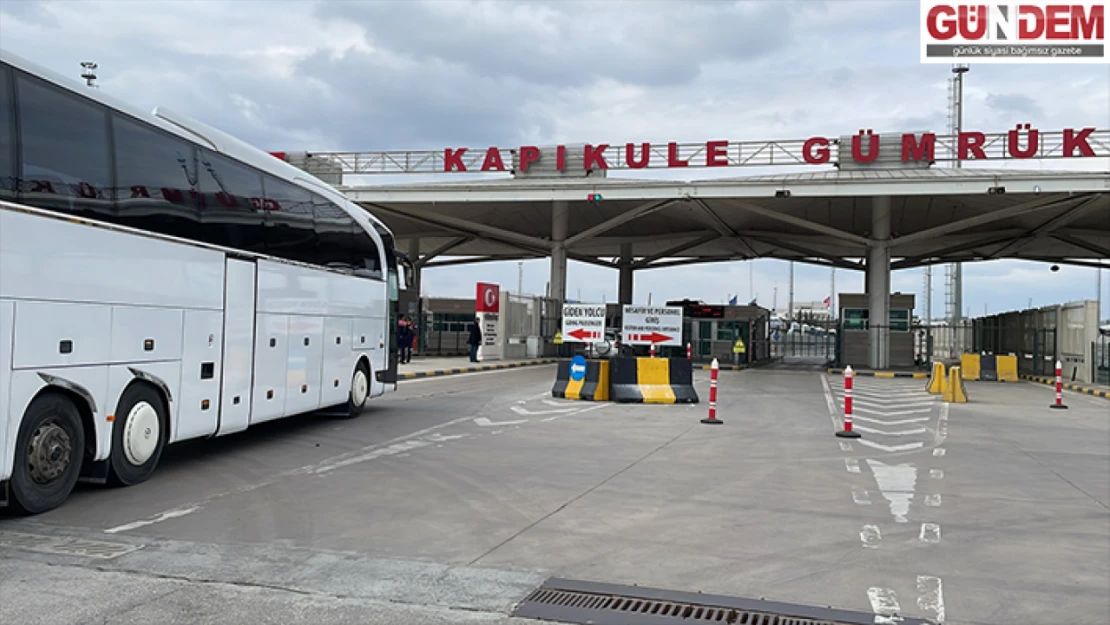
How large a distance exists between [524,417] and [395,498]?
7349 mm

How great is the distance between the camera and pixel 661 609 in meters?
5.10

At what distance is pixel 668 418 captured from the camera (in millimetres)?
15641

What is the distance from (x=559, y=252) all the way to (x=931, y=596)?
35.2m

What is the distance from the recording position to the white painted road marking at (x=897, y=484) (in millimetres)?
8070

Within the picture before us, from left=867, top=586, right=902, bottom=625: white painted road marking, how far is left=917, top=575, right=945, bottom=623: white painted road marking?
0.51 feet

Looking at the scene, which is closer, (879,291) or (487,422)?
(487,422)

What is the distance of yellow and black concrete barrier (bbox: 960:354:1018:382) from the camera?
30391 mm

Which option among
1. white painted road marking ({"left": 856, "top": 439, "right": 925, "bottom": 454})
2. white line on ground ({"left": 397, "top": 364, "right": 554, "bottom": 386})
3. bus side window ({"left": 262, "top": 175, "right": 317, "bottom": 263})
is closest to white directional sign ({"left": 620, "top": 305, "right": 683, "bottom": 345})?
white line on ground ({"left": 397, "top": 364, "right": 554, "bottom": 386})

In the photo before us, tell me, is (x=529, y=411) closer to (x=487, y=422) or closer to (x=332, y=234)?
(x=487, y=422)

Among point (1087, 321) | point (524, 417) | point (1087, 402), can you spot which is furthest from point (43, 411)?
point (1087, 321)

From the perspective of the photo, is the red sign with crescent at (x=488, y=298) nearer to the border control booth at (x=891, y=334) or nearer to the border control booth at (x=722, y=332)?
the border control booth at (x=722, y=332)

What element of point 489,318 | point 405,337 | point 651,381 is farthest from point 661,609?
point 489,318

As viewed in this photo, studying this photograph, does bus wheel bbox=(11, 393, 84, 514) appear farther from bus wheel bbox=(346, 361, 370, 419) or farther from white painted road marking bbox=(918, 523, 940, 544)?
white painted road marking bbox=(918, 523, 940, 544)

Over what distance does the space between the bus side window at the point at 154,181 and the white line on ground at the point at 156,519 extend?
111 inches
